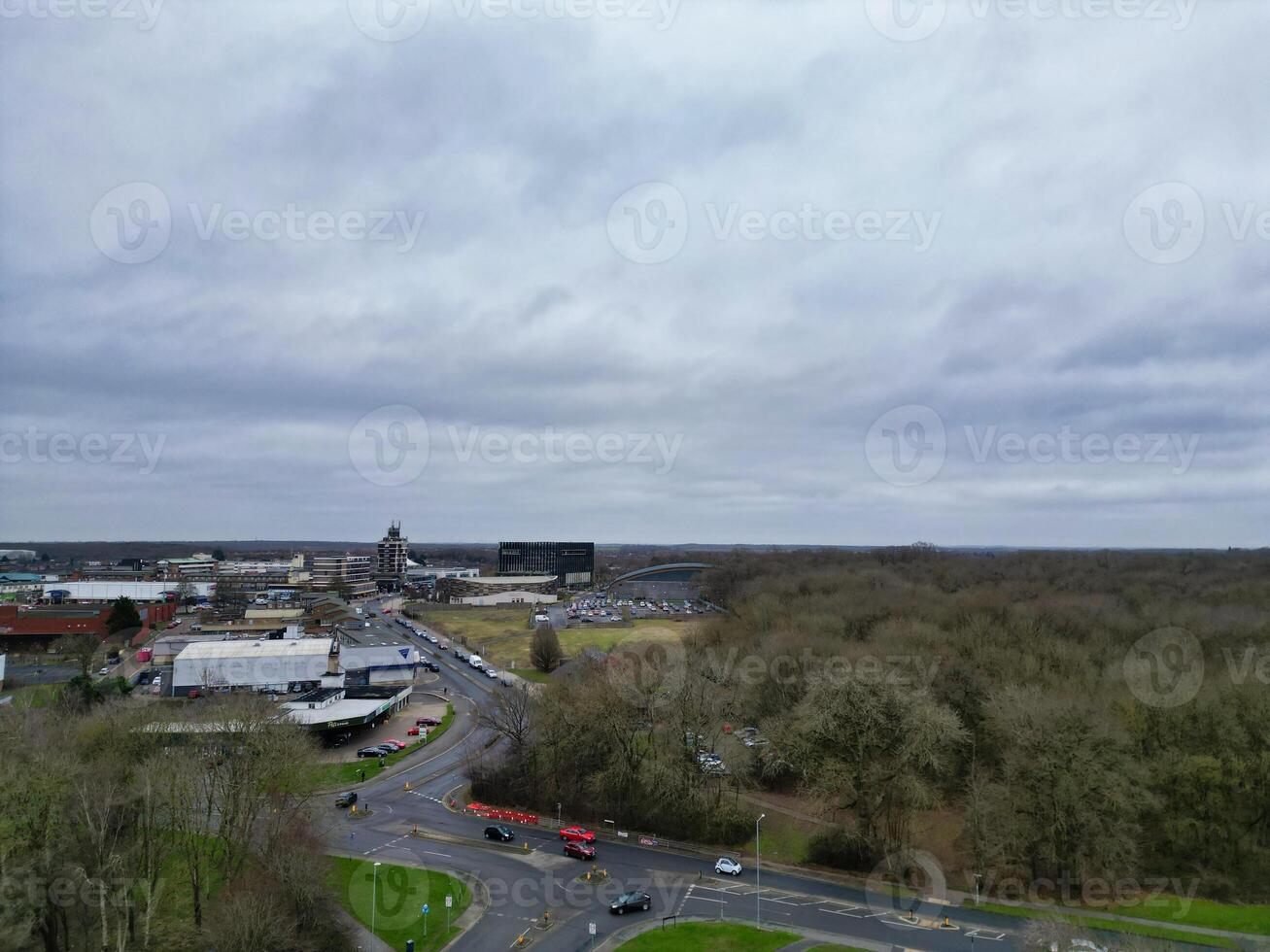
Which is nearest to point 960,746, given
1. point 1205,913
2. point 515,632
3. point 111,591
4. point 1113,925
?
point 1205,913

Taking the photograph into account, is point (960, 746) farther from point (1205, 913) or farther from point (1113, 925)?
point (1113, 925)

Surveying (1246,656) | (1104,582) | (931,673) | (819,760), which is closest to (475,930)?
(819,760)

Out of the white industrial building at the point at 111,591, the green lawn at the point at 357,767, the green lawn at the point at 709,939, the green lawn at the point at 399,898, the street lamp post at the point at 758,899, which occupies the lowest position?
the green lawn at the point at 357,767

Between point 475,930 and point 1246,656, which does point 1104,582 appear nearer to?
point 1246,656

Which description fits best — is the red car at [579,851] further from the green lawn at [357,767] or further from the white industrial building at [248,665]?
the white industrial building at [248,665]

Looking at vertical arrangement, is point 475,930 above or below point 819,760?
below

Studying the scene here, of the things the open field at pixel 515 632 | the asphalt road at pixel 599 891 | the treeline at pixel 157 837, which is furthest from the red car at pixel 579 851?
the open field at pixel 515 632
